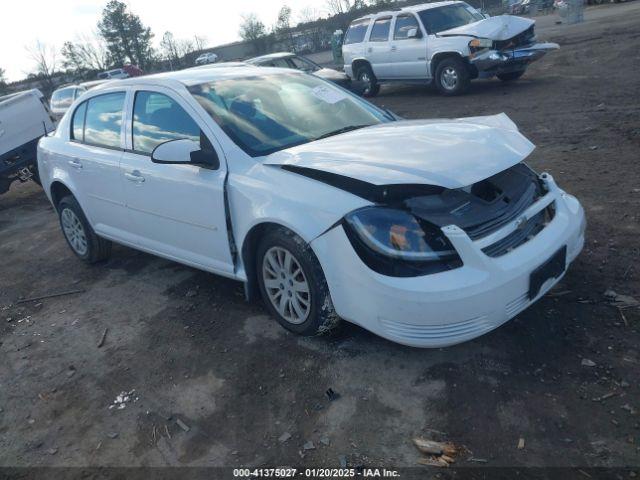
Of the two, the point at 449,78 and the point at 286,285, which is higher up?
the point at 449,78

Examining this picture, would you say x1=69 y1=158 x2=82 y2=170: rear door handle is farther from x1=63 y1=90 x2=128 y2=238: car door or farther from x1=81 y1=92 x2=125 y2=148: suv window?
x1=81 y1=92 x2=125 y2=148: suv window

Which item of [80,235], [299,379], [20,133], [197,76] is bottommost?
[299,379]

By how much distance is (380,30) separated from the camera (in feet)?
44.9

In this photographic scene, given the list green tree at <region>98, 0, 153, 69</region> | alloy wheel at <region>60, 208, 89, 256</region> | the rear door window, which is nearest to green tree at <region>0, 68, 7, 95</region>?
green tree at <region>98, 0, 153, 69</region>

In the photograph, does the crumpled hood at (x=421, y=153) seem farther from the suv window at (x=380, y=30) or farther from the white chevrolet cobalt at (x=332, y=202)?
the suv window at (x=380, y=30)

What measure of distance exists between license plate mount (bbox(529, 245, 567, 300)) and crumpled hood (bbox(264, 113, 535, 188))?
0.58 meters

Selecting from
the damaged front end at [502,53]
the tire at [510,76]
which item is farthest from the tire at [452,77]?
the tire at [510,76]

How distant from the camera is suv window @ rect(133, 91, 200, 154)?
3902 mm

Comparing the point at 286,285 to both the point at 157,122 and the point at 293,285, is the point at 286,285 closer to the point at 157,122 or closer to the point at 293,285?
the point at 293,285

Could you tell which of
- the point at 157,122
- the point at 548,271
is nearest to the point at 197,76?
the point at 157,122

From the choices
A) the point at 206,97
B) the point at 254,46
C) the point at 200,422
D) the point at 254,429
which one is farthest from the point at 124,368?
the point at 254,46

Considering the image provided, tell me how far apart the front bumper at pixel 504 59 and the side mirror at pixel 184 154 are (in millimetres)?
9059

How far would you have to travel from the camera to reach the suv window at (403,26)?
12.6 meters

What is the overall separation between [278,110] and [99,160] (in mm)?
1787
